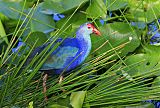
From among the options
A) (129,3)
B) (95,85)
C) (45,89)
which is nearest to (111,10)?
(129,3)

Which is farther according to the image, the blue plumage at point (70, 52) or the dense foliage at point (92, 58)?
the blue plumage at point (70, 52)

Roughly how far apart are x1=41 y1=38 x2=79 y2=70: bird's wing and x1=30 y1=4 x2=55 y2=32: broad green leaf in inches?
5.7

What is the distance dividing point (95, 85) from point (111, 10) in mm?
321

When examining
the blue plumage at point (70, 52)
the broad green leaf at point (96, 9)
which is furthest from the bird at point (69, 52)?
the broad green leaf at point (96, 9)

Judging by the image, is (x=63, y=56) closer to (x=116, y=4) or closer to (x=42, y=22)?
(x=42, y=22)

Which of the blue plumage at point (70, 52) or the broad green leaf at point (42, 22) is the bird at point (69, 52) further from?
the broad green leaf at point (42, 22)

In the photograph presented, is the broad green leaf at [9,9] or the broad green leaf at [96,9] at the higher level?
the broad green leaf at [9,9]

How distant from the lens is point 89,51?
1.13m

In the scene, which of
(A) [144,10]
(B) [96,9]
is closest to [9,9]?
(B) [96,9]

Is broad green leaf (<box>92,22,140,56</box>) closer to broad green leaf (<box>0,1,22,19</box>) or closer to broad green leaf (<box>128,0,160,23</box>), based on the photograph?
broad green leaf (<box>128,0,160,23</box>)

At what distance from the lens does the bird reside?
110 centimetres

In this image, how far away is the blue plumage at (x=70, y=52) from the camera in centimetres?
110

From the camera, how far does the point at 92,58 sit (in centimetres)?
114

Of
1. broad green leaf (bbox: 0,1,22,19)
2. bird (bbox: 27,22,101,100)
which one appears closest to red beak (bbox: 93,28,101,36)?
bird (bbox: 27,22,101,100)
